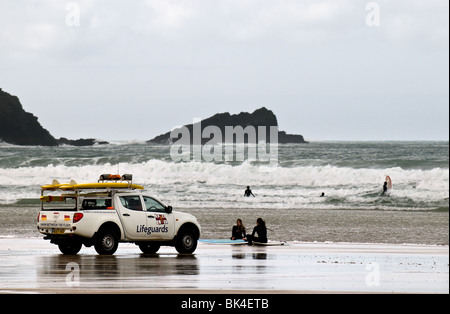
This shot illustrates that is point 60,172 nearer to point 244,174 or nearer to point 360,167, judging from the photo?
point 244,174

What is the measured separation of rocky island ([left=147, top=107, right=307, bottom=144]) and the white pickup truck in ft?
437

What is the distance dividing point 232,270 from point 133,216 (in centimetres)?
490

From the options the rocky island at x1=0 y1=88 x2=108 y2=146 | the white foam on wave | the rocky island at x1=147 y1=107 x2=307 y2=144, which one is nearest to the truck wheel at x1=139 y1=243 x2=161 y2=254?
the white foam on wave

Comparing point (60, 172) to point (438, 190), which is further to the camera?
point (60, 172)

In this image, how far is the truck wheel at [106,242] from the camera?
20.7m

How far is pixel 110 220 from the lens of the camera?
2086cm

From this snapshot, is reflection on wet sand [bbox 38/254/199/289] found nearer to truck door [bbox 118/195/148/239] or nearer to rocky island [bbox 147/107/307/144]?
truck door [bbox 118/195/148/239]

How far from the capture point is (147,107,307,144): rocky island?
158175mm

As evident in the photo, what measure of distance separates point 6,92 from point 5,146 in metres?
15.6

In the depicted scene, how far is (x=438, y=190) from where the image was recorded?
57.6 metres

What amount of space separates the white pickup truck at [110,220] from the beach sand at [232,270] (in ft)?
1.29

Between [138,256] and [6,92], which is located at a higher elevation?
[6,92]
